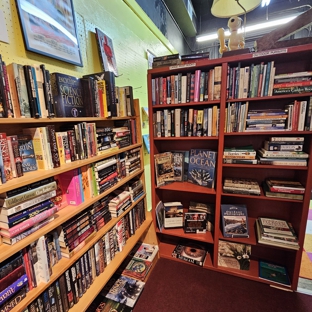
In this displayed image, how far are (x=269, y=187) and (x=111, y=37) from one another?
6.17 feet

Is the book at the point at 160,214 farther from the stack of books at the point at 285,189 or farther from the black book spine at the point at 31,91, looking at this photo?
the black book spine at the point at 31,91

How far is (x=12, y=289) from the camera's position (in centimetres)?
78

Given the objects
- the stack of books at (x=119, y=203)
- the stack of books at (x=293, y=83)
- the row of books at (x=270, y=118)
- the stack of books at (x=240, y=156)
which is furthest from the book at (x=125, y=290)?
the stack of books at (x=293, y=83)

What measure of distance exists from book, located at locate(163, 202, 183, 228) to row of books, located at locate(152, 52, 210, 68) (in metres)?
1.33

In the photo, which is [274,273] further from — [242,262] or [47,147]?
[47,147]

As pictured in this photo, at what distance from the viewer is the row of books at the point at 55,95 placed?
812 mm

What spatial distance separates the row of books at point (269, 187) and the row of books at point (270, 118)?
1.46ft

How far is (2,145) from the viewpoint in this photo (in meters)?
0.77

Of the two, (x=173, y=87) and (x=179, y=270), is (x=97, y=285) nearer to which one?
(x=179, y=270)

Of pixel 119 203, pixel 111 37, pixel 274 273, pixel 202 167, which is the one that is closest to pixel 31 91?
pixel 119 203

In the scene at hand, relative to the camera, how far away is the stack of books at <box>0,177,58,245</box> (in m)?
0.77

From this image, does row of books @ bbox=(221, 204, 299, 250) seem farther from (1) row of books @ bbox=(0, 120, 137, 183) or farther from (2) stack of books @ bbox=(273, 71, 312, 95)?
(1) row of books @ bbox=(0, 120, 137, 183)

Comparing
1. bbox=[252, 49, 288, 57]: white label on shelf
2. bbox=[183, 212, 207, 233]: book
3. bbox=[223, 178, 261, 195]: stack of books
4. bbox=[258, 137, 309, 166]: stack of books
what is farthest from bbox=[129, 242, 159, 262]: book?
bbox=[252, 49, 288, 57]: white label on shelf

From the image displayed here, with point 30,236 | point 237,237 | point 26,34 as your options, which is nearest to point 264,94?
point 237,237
